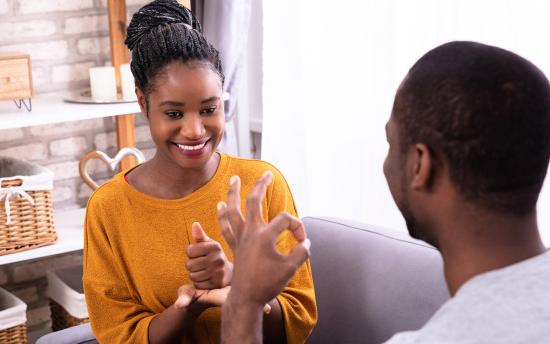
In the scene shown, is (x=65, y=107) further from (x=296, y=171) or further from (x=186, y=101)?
(x=186, y=101)

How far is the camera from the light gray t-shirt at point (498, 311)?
897 mm

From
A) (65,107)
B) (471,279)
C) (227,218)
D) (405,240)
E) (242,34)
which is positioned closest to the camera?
(471,279)

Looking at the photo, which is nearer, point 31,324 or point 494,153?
point 494,153

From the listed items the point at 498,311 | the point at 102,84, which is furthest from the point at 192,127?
the point at 102,84

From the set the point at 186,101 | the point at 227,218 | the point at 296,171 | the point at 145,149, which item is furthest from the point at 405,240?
the point at 145,149

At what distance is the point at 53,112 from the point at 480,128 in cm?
169

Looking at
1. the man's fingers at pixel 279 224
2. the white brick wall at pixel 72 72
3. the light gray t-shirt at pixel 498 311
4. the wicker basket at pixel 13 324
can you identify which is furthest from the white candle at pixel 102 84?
the light gray t-shirt at pixel 498 311

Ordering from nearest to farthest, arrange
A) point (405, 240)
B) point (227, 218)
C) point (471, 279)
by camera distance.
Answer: point (471, 279)
point (227, 218)
point (405, 240)

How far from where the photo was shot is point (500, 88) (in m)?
0.98

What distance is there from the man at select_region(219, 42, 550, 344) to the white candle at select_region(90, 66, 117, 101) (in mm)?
1623

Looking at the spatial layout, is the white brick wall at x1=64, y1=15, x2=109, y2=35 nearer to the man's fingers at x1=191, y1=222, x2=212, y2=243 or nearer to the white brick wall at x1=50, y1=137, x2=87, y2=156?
the white brick wall at x1=50, y1=137, x2=87, y2=156

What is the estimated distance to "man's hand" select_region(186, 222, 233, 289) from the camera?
1.34m

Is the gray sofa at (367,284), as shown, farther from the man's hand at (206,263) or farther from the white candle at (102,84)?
the white candle at (102,84)

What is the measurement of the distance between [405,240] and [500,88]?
2.67ft
